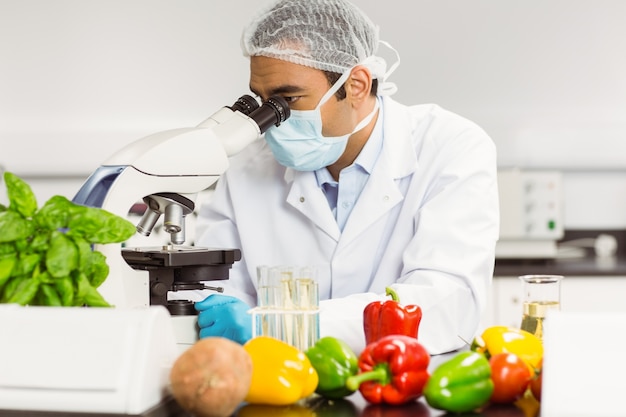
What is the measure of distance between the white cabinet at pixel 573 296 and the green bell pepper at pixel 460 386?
2.34 metres

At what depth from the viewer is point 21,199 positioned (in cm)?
134

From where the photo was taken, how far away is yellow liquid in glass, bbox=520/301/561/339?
5.63 feet

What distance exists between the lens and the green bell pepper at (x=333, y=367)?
134 cm

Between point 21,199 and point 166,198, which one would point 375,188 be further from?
point 21,199

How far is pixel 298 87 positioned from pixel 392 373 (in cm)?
111

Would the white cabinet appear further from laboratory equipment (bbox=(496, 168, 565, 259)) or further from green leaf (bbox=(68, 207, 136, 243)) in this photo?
green leaf (bbox=(68, 207, 136, 243))

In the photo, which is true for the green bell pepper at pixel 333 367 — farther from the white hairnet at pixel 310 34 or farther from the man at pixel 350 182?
the white hairnet at pixel 310 34

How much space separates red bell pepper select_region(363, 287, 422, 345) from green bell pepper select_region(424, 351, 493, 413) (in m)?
0.28

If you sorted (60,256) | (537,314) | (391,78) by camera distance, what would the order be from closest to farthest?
(60,256), (537,314), (391,78)

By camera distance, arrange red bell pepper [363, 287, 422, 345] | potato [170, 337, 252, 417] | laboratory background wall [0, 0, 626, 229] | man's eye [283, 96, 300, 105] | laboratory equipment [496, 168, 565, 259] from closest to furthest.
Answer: potato [170, 337, 252, 417] < red bell pepper [363, 287, 422, 345] < man's eye [283, 96, 300, 105] < laboratory equipment [496, 168, 565, 259] < laboratory background wall [0, 0, 626, 229]

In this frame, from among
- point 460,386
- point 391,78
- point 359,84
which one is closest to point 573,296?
point 391,78

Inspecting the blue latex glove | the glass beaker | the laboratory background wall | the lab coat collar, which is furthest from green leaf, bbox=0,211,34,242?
the laboratory background wall

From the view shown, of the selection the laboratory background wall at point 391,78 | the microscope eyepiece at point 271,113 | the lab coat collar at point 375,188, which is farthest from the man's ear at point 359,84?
the laboratory background wall at point 391,78

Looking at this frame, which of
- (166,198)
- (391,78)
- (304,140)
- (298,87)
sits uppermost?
(391,78)
